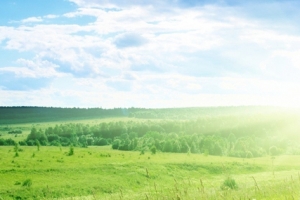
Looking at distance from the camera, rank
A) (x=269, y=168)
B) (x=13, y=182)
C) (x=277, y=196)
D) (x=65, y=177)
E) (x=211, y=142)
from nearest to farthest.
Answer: (x=277, y=196) → (x=13, y=182) → (x=65, y=177) → (x=269, y=168) → (x=211, y=142)

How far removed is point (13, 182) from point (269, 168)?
6926cm

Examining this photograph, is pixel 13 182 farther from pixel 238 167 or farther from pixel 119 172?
pixel 238 167

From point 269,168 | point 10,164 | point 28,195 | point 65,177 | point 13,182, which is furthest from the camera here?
point 269,168

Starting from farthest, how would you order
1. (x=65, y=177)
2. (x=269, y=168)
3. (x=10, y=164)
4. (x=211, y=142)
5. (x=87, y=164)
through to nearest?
1. (x=211, y=142)
2. (x=269, y=168)
3. (x=87, y=164)
4. (x=10, y=164)
5. (x=65, y=177)

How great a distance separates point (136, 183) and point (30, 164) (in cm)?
2448

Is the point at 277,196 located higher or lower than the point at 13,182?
higher

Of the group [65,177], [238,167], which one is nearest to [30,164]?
[65,177]

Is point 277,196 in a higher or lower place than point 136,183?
higher

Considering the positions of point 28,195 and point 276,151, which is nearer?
point 28,195

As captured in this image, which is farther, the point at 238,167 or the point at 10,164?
the point at 238,167

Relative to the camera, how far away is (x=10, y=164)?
8956 centimetres

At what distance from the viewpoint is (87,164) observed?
97.1m

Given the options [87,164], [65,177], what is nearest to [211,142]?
[87,164]

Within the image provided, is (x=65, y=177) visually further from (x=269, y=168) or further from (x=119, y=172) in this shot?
(x=269, y=168)
